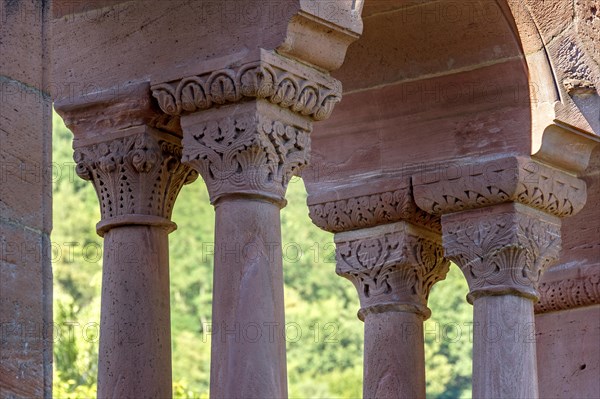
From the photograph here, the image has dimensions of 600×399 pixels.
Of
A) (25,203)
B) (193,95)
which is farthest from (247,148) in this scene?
(25,203)

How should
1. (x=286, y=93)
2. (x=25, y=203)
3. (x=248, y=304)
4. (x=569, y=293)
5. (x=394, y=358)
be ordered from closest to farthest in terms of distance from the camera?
(x=25, y=203) → (x=248, y=304) → (x=286, y=93) → (x=394, y=358) → (x=569, y=293)

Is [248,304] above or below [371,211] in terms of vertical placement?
below

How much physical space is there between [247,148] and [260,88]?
311 millimetres

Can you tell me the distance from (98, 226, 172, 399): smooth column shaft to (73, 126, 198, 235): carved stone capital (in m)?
0.09

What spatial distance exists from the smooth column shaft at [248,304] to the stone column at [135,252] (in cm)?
65

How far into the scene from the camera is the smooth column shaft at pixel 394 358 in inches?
413

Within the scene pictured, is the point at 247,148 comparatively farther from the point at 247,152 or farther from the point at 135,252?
the point at 135,252

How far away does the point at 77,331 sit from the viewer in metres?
26.4

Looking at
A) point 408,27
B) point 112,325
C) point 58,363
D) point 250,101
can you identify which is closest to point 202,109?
point 250,101

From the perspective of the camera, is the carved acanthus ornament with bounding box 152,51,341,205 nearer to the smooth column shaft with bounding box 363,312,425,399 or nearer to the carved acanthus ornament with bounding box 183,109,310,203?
the carved acanthus ornament with bounding box 183,109,310,203

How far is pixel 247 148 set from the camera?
8.13m

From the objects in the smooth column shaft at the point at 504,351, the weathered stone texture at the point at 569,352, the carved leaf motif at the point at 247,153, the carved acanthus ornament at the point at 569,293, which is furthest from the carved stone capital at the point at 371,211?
the carved leaf motif at the point at 247,153

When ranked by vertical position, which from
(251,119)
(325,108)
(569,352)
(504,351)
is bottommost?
(504,351)

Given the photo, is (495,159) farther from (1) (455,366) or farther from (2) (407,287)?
(1) (455,366)
